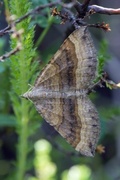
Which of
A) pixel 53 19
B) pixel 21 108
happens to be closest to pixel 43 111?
pixel 21 108

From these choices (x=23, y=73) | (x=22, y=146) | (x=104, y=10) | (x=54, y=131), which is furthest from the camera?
(x=54, y=131)

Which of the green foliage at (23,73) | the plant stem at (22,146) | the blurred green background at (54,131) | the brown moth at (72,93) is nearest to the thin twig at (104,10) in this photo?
the brown moth at (72,93)

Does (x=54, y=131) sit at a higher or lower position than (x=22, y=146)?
lower

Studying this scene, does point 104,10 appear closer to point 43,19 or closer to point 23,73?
point 23,73

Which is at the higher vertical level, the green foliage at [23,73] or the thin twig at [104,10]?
A: the thin twig at [104,10]

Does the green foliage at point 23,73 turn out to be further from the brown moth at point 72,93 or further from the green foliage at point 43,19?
the green foliage at point 43,19

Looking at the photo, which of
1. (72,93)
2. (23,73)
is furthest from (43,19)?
(72,93)

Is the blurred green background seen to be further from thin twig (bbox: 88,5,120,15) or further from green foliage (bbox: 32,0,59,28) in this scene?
thin twig (bbox: 88,5,120,15)

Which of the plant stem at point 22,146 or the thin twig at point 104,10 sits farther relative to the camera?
the plant stem at point 22,146

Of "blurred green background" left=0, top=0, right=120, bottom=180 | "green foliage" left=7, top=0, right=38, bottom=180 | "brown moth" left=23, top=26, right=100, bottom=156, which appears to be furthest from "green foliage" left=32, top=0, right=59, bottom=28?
"brown moth" left=23, top=26, right=100, bottom=156
